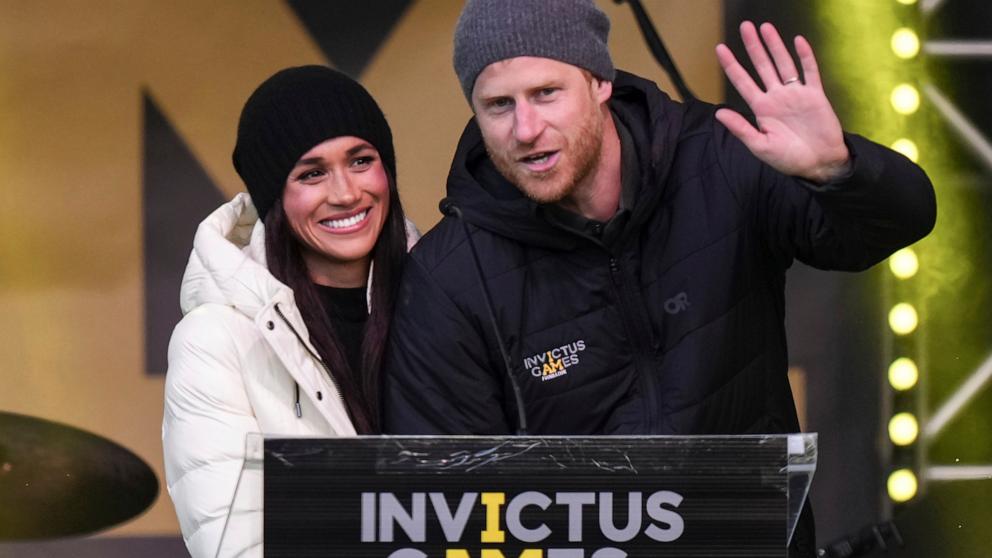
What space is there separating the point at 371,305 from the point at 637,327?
48cm

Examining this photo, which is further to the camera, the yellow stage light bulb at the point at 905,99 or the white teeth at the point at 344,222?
the yellow stage light bulb at the point at 905,99

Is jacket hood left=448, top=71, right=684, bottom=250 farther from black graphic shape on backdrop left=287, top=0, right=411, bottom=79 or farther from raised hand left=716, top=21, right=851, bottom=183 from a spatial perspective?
black graphic shape on backdrop left=287, top=0, right=411, bottom=79

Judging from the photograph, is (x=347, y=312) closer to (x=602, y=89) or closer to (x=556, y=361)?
(x=556, y=361)

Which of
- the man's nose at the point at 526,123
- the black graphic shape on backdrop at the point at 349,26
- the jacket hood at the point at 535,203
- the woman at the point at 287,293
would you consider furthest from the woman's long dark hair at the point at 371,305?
the black graphic shape on backdrop at the point at 349,26

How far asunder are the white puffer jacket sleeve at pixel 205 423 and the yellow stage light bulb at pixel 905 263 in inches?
56.8

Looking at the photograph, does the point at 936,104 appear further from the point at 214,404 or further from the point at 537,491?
the point at 537,491

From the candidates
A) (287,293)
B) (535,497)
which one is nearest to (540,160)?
(287,293)

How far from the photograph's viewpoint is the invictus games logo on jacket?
2.14 m

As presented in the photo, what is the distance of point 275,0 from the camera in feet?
10.1

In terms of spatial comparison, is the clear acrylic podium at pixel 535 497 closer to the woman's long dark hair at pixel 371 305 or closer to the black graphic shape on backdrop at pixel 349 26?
the woman's long dark hair at pixel 371 305

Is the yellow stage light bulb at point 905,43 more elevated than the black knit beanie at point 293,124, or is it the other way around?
the yellow stage light bulb at point 905,43

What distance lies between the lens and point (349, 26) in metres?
3.09

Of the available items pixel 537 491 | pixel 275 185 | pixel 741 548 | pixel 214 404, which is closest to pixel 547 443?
pixel 537 491

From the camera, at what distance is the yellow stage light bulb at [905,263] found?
10.1ft
